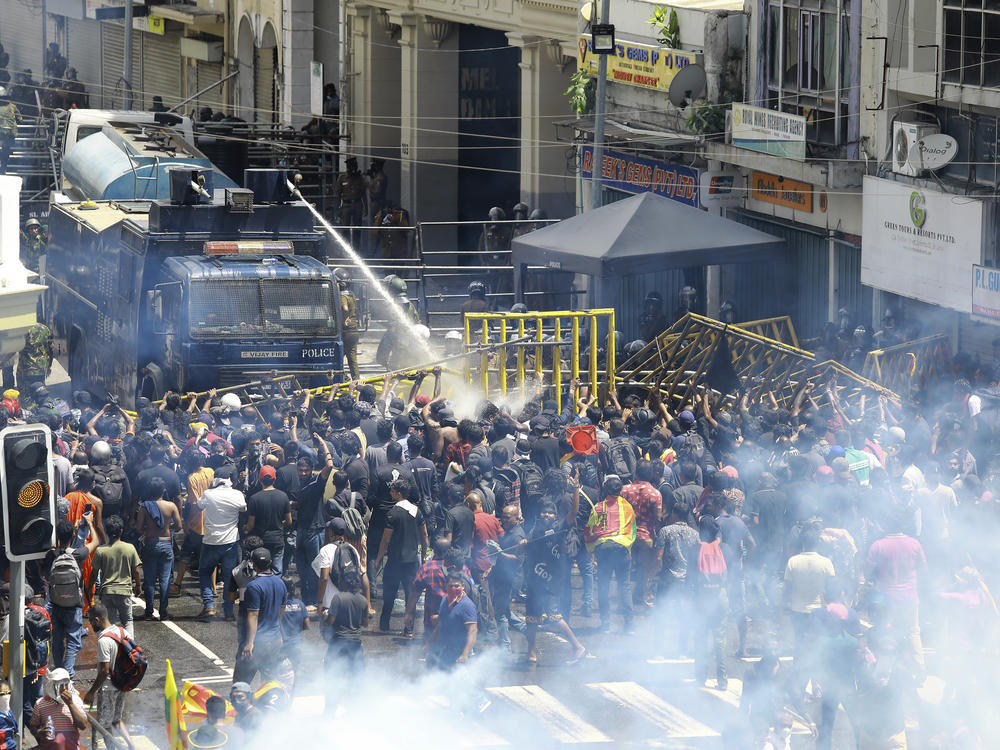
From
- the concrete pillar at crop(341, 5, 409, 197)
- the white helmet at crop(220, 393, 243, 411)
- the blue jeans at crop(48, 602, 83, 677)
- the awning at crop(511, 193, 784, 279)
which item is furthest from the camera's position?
the concrete pillar at crop(341, 5, 409, 197)

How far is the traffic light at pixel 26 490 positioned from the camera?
8.69 metres

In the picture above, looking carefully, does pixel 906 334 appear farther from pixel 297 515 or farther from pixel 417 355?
pixel 297 515

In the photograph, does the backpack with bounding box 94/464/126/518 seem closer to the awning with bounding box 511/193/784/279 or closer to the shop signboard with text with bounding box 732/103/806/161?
the awning with bounding box 511/193/784/279

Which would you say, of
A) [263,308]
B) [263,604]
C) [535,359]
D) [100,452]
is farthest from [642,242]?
[263,604]

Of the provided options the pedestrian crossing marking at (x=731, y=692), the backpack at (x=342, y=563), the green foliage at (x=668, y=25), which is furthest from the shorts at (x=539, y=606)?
the green foliage at (x=668, y=25)

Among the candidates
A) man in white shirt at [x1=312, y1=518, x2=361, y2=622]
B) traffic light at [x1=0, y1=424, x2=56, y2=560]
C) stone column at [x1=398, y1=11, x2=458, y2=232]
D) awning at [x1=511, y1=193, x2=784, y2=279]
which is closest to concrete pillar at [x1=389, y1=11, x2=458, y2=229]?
stone column at [x1=398, y1=11, x2=458, y2=232]

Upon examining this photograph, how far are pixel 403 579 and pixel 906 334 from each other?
404 inches

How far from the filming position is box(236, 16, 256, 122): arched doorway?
155 feet

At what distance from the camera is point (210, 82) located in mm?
50594

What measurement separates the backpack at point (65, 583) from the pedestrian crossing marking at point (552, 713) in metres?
3.18

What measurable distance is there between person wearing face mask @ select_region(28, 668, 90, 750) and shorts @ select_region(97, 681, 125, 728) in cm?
133

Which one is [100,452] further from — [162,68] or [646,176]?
[162,68]

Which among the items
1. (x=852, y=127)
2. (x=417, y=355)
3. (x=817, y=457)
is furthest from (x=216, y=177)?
(x=817, y=457)

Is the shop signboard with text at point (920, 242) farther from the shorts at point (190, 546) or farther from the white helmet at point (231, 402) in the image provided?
the shorts at point (190, 546)
